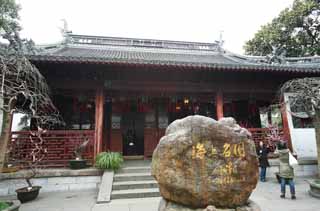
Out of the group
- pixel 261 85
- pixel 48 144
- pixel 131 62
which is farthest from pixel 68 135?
pixel 261 85

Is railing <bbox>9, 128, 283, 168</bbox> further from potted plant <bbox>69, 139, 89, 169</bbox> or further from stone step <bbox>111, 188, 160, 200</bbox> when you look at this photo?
stone step <bbox>111, 188, 160, 200</bbox>

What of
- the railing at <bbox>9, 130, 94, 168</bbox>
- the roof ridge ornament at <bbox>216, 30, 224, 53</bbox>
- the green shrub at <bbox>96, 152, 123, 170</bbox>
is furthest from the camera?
the roof ridge ornament at <bbox>216, 30, 224, 53</bbox>

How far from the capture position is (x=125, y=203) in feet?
14.7

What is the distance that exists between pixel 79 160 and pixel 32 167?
3.73ft

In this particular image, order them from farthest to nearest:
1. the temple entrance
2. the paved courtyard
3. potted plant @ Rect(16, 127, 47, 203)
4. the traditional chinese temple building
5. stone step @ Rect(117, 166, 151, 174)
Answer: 1. the temple entrance
2. the traditional chinese temple building
3. stone step @ Rect(117, 166, 151, 174)
4. potted plant @ Rect(16, 127, 47, 203)
5. the paved courtyard

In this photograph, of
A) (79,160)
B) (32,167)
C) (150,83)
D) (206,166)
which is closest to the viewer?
(206,166)

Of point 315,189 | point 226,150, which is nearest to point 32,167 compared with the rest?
point 226,150

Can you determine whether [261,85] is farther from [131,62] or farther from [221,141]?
[221,141]

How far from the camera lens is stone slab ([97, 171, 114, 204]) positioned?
4.56 m

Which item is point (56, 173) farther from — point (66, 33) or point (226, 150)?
point (66, 33)

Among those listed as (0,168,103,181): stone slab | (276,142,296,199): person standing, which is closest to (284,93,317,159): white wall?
(276,142,296,199): person standing

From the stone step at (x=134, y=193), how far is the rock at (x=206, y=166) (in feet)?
7.08

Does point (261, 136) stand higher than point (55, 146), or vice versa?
point (261, 136)

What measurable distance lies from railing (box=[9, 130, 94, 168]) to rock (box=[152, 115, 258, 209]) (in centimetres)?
395
